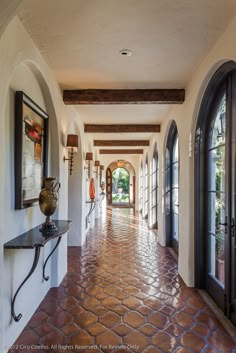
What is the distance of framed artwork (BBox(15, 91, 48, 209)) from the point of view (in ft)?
7.79

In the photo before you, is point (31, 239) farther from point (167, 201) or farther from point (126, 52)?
point (167, 201)

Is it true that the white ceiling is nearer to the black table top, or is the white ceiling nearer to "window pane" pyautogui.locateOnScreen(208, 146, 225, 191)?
"window pane" pyautogui.locateOnScreen(208, 146, 225, 191)

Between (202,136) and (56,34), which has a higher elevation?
(56,34)

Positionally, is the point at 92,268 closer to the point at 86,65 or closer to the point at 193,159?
the point at 193,159

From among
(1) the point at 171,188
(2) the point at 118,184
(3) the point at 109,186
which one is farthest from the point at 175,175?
(2) the point at 118,184

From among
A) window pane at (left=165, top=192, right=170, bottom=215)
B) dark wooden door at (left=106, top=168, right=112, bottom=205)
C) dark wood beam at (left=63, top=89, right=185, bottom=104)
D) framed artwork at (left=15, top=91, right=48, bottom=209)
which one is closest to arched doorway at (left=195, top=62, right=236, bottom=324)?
dark wood beam at (left=63, top=89, right=185, bottom=104)

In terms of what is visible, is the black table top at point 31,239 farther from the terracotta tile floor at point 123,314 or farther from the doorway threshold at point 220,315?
the doorway threshold at point 220,315

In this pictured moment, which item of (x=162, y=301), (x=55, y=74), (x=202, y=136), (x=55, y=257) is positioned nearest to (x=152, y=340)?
(x=162, y=301)

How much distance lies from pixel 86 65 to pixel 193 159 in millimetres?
1853

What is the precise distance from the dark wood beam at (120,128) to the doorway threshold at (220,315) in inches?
147

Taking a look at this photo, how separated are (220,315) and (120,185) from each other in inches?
587

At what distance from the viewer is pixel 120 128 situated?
20.0 feet

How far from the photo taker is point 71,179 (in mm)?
5805

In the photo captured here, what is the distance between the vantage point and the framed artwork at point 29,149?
2373 mm
